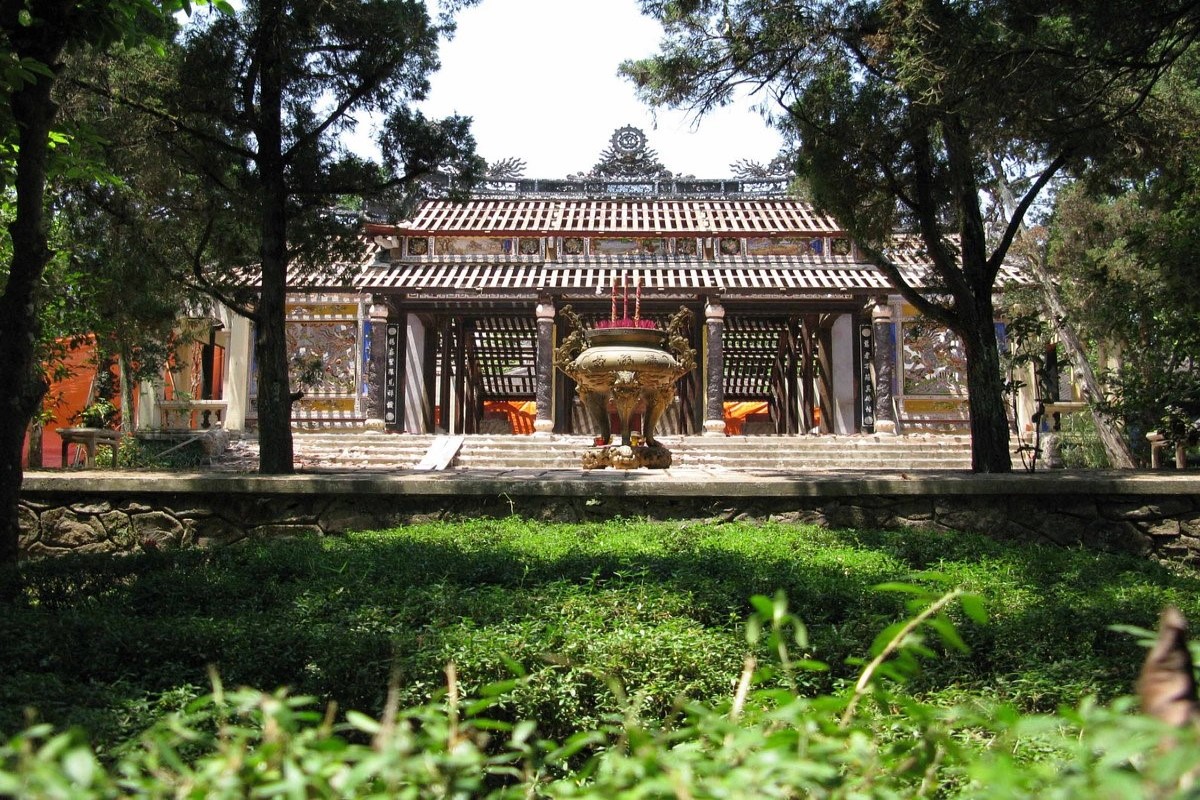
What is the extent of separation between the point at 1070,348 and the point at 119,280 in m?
12.4

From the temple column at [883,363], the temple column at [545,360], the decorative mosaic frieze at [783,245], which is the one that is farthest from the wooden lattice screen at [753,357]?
the temple column at [545,360]

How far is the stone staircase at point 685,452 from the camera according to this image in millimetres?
11930

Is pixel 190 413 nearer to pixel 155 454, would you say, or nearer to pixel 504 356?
pixel 155 454

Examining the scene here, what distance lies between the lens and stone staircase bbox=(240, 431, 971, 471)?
39.1ft

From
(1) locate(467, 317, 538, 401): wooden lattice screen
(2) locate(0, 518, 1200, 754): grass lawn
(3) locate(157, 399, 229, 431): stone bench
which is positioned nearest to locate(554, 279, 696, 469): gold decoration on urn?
(2) locate(0, 518, 1200, 754): grass lawn

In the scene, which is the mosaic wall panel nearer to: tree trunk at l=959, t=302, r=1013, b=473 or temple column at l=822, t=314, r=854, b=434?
temple column at l=822, t=314, r=854, b=434

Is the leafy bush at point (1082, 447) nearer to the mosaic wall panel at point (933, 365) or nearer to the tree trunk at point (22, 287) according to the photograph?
the mosaic wall panel at point (933, 365)

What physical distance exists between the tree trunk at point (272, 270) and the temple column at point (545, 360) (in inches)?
301

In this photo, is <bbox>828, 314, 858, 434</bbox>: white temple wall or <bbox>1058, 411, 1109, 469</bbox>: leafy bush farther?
<bbox>828, 314, 858, 434</bbox>: white temple wall

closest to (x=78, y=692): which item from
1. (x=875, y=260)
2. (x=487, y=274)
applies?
(x=875, y=260)

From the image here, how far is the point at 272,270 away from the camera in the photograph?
688 centimetres

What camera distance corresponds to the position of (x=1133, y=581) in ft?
13.6

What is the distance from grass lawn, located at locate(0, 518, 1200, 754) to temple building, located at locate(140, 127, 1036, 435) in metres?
9.86

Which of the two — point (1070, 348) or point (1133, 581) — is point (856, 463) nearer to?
point (1070, 348)
